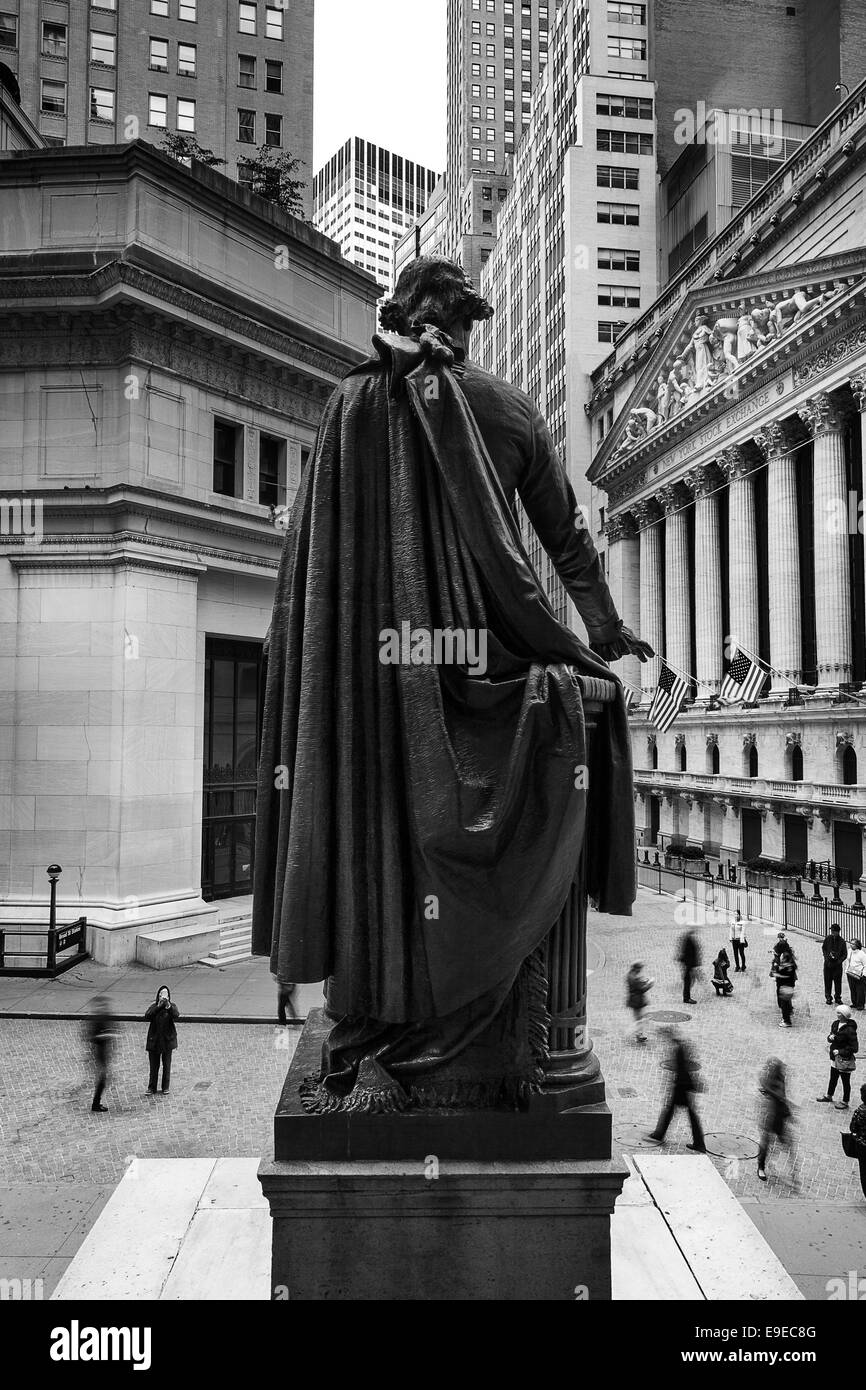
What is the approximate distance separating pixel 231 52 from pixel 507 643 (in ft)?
183

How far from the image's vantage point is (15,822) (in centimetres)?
2172

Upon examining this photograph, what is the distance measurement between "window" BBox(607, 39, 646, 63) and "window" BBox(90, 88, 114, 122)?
48.5 meters

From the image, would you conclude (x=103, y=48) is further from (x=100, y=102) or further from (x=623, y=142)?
(x=623, y=142)

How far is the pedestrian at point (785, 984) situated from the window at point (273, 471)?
1800 cm

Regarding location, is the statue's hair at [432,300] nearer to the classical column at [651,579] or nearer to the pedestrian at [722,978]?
the pedestrian at [722,978]

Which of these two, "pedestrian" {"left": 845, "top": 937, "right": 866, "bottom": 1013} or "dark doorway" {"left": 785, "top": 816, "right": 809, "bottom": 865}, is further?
"dark doorway" {"left": 785, "top": 816, "right": 809, "bottom": 865}

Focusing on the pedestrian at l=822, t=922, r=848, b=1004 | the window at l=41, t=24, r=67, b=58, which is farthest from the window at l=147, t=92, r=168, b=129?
the pedestrian at l=822, t=922, r=848, b=1004

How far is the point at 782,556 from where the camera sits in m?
46.6

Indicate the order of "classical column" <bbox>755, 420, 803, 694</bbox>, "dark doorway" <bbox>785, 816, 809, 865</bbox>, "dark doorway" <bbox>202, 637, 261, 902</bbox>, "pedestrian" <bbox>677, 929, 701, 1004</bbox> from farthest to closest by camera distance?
"classical column" <bbox>755, 420, 803, 694</bbox> → "dark doorway" <bbox>785, 816, 809, 865</bbox> → "dark doorway" <bbox>202, 637, 261, 902</bbox> → "pedestrian" <bbox>677, 929, 701, 1004</bbox>

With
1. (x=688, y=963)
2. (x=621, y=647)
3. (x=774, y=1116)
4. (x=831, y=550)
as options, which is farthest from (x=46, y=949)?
(x=831, y=550)

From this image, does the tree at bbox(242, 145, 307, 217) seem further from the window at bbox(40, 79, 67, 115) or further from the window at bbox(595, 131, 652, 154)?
the window at bbox(595, 131, 652, 154)

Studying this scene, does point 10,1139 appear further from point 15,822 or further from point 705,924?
point 705,924

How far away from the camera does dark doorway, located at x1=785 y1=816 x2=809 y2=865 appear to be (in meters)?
41.7

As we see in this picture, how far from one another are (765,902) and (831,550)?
18108 mm
